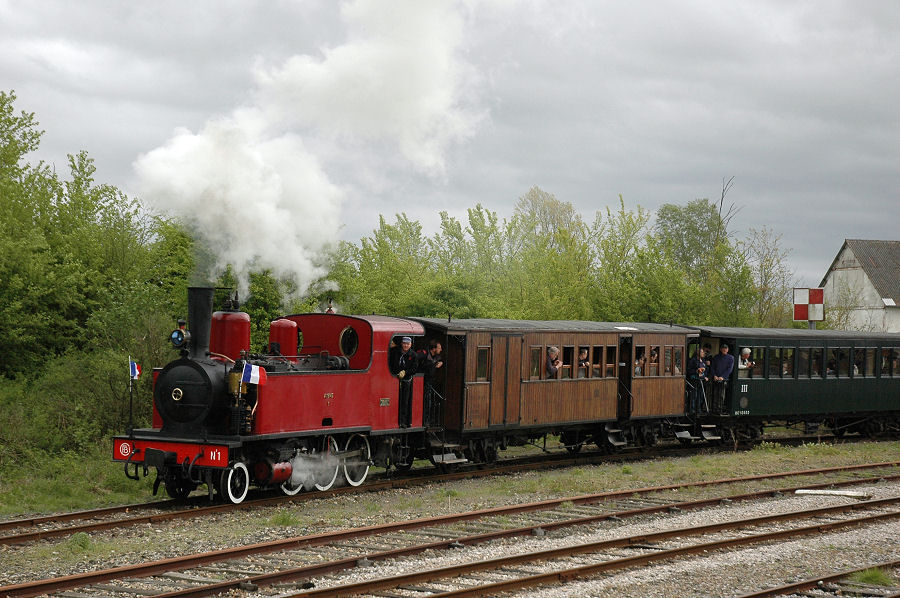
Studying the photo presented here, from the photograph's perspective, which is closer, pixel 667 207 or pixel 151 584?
pixel 151 584

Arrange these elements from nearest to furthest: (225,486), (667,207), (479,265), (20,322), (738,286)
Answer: (225,486), (20,322), (738,286), (479,265), (667,207)

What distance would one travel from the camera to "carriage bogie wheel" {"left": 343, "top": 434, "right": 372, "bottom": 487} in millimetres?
14758

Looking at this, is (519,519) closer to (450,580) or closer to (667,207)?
(450,580)

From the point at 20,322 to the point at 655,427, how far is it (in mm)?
14976

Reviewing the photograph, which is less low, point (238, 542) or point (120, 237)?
point (120, 237)

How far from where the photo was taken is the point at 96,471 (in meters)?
15.1

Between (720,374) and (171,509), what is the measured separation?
43.3ft

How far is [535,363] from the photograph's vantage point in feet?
57.6

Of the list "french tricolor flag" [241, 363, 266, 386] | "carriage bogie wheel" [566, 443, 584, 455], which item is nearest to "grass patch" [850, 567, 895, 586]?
"french tricolor flag" [241, 363, 266, 386]

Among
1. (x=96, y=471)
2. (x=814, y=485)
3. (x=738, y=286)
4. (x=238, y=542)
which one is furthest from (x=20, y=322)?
(x=738, y=286)

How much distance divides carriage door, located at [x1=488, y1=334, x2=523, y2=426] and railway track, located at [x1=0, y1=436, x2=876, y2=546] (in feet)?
3.22

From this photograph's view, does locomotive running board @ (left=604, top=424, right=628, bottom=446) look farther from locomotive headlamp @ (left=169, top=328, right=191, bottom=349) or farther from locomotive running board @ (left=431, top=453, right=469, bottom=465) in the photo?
locomotive headlamp @ (left=169, top=328, right=191, bottom=349)

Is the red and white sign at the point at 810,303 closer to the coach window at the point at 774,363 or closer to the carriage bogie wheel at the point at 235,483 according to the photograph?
the coach window at the point at 774,363

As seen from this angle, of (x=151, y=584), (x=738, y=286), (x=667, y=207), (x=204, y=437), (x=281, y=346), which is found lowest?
(x=151, y=584)
